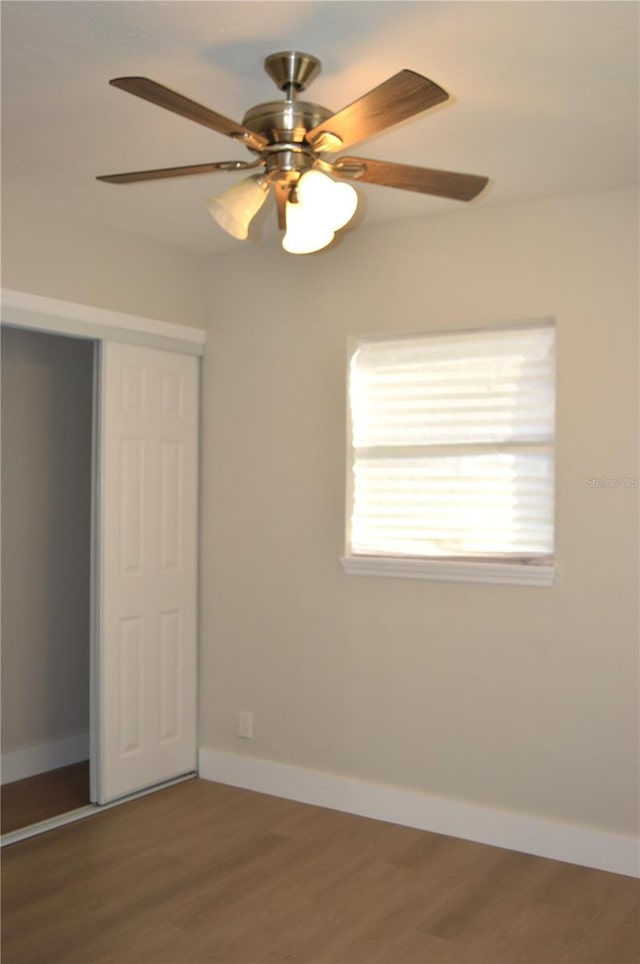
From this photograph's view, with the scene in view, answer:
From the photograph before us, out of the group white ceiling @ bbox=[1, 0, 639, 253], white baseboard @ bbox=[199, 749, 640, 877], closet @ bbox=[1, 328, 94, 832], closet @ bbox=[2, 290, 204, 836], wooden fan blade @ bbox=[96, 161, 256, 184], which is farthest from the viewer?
closet @ bbox=[1, 328, 94, 832]

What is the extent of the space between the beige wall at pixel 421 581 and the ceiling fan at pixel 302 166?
1.31m

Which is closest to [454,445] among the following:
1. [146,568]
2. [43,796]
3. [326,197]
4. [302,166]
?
[146,568]

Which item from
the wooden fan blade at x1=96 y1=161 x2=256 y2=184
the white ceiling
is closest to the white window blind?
the white ceiling

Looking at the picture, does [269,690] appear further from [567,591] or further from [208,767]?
[567,591]

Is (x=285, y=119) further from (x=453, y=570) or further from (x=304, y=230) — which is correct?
(x=453, y=570)

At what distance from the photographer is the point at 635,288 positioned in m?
3.60

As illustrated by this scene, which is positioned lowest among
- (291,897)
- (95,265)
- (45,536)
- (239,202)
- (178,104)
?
(291,897)

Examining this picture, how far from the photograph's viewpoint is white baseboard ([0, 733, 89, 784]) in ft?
15.3

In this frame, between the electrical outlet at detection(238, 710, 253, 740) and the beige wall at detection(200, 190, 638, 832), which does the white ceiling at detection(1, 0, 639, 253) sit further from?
the electrical outlet at detection(238, 710, 253, 740)

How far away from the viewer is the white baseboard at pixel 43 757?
183 inches

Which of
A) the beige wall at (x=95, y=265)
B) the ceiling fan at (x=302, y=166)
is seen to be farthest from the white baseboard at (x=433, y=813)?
the ceiling fan at (x=302, y=166)

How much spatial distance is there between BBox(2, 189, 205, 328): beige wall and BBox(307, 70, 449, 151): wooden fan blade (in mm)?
1816

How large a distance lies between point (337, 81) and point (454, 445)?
1.75 metres

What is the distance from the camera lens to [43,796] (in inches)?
173
